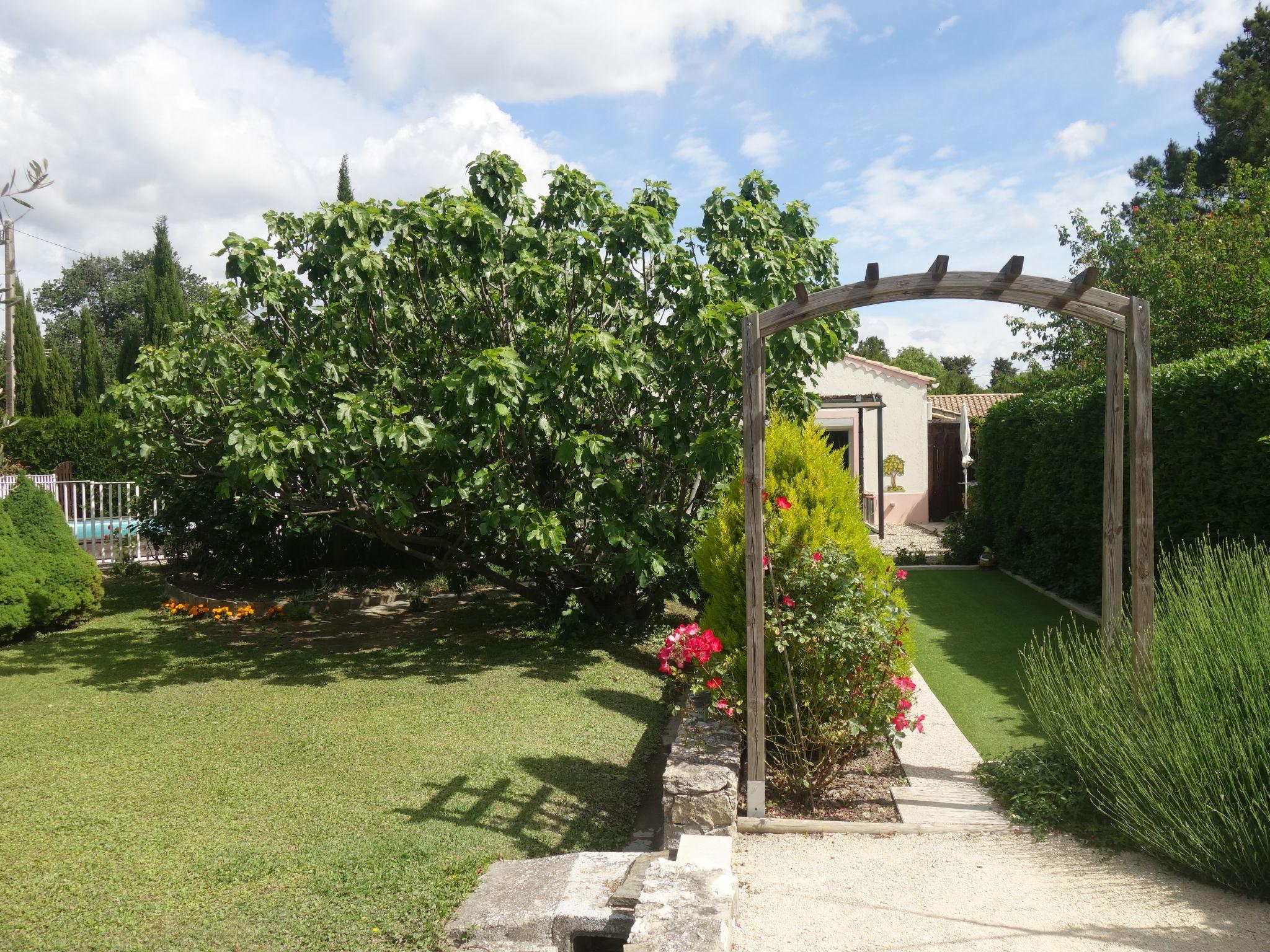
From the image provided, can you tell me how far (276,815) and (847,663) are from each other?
122 inches

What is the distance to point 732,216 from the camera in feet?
25.7

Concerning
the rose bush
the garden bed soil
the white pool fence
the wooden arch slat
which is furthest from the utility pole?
the garden bed soil

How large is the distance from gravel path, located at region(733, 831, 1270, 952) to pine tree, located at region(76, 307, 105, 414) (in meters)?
32.7

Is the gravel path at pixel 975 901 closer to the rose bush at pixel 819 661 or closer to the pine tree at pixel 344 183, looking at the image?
the rose bush at pixel 819 661

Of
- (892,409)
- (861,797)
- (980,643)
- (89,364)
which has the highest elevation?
(89,364)

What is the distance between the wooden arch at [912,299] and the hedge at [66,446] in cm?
2006

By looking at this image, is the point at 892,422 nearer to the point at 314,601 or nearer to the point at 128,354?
Result: the point at 314,601

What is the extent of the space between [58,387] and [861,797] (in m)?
33.4

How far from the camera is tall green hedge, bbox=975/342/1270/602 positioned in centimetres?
671

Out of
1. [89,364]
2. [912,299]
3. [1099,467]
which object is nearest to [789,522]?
[912,299]

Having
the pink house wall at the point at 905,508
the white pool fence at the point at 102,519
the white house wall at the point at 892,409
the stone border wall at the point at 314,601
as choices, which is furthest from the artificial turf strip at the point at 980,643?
the white pool fence at the point at 102,519

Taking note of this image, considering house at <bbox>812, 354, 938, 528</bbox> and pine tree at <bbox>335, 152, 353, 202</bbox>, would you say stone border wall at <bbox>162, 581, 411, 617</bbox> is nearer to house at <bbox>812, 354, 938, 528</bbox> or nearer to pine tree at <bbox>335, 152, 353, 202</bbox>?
house at <bbox>812, 354, 938, 528</bbox>

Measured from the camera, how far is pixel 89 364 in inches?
1249

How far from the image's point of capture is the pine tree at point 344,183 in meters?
22.9
